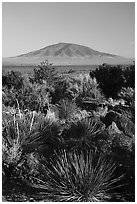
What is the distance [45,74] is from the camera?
9.10 m

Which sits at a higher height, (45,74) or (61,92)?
(45,74)

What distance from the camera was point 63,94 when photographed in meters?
7.85

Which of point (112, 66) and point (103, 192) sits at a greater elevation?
point (112, 66)

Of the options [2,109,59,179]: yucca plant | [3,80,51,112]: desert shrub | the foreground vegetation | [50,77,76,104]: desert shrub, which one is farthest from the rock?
[50,77,76,104]: desert shrub

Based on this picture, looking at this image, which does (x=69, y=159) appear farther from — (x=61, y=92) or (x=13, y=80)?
(x=13, y=80)

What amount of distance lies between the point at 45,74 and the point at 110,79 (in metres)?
1.80

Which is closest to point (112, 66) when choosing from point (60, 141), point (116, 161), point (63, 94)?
point (63, 94)

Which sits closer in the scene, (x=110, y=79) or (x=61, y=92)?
(x=61, y=92)

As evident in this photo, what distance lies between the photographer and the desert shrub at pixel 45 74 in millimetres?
8836

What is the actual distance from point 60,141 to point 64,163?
0.70 metres

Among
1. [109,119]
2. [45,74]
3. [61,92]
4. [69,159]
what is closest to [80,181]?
[69,159]

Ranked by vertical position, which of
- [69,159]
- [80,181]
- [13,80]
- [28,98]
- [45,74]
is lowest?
[80,181]

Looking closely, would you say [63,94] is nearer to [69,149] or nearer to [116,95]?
[116,95]

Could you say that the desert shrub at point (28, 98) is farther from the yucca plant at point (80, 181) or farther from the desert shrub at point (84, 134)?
the yucca plant at point (80, 181)
